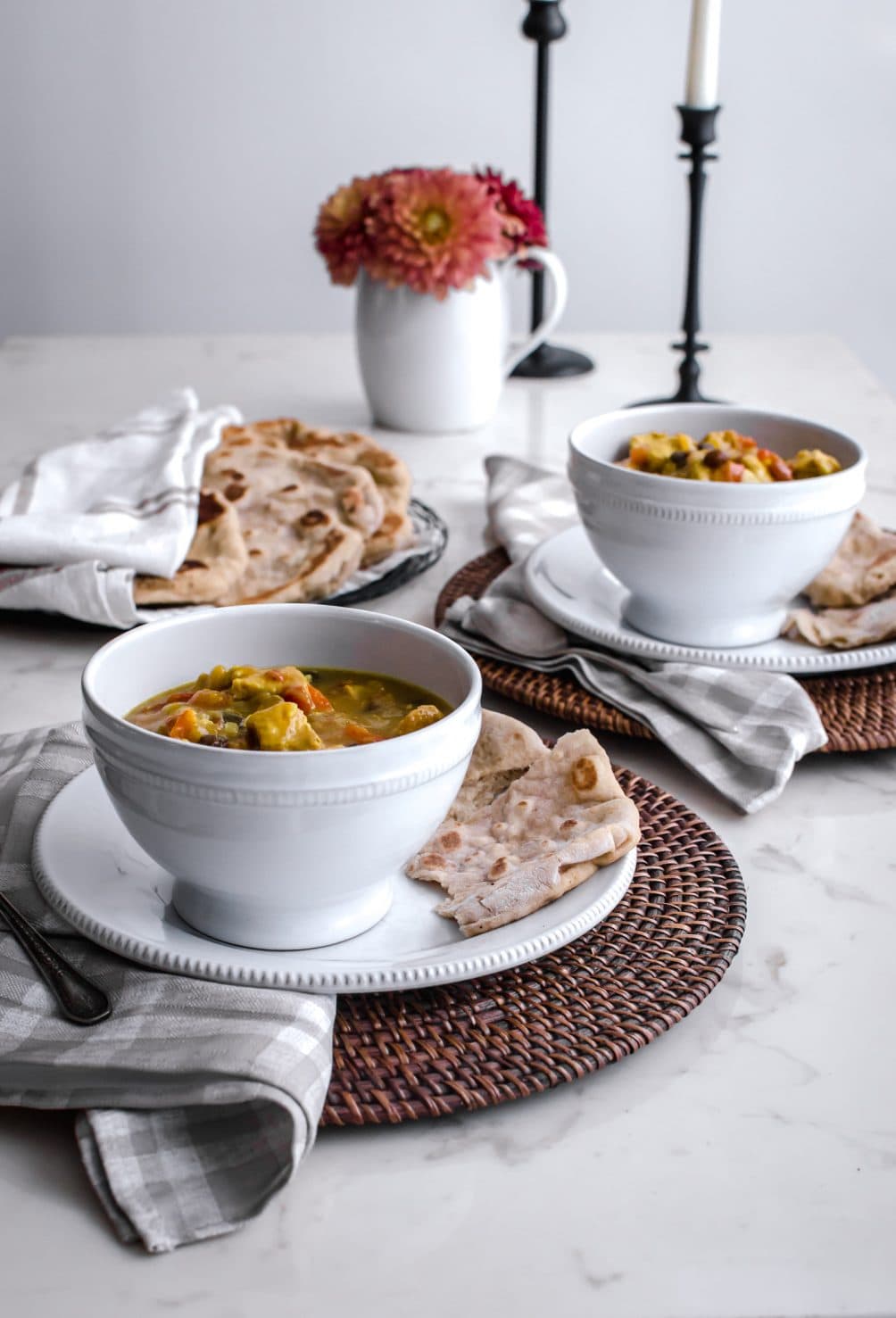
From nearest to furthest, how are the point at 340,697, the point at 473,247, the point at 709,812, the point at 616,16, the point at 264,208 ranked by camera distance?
the point at 340,697 < the point at 709,812 < the point at 473,247 < the point at 616,16 < the point at 264,208

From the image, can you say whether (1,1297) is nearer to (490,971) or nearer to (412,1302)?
(412,1302)

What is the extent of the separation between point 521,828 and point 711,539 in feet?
1.30

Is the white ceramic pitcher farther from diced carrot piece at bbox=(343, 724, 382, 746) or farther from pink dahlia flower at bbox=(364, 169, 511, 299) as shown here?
diced carrot piece at bbox=(343, 724, 382, 746)

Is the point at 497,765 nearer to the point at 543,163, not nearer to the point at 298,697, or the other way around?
the point at 298,697

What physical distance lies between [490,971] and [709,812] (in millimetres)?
373

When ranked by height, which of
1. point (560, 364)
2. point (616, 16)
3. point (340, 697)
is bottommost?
point (560, 364)

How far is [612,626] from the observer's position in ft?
4.44

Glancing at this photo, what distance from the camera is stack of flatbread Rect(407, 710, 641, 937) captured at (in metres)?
0.89

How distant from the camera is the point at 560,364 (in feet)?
8.34

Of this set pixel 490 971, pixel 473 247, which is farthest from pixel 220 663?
pixel 473 247

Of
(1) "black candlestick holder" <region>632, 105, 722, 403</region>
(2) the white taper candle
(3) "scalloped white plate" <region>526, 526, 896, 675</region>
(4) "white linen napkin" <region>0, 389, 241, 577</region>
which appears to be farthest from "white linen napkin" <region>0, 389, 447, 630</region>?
(2) the white taper candle

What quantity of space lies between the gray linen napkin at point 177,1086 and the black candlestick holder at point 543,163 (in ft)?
5.69

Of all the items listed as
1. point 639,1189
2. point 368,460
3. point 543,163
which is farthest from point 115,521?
point 543,163

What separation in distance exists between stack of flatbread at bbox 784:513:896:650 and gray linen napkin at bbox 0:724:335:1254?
70 cm
